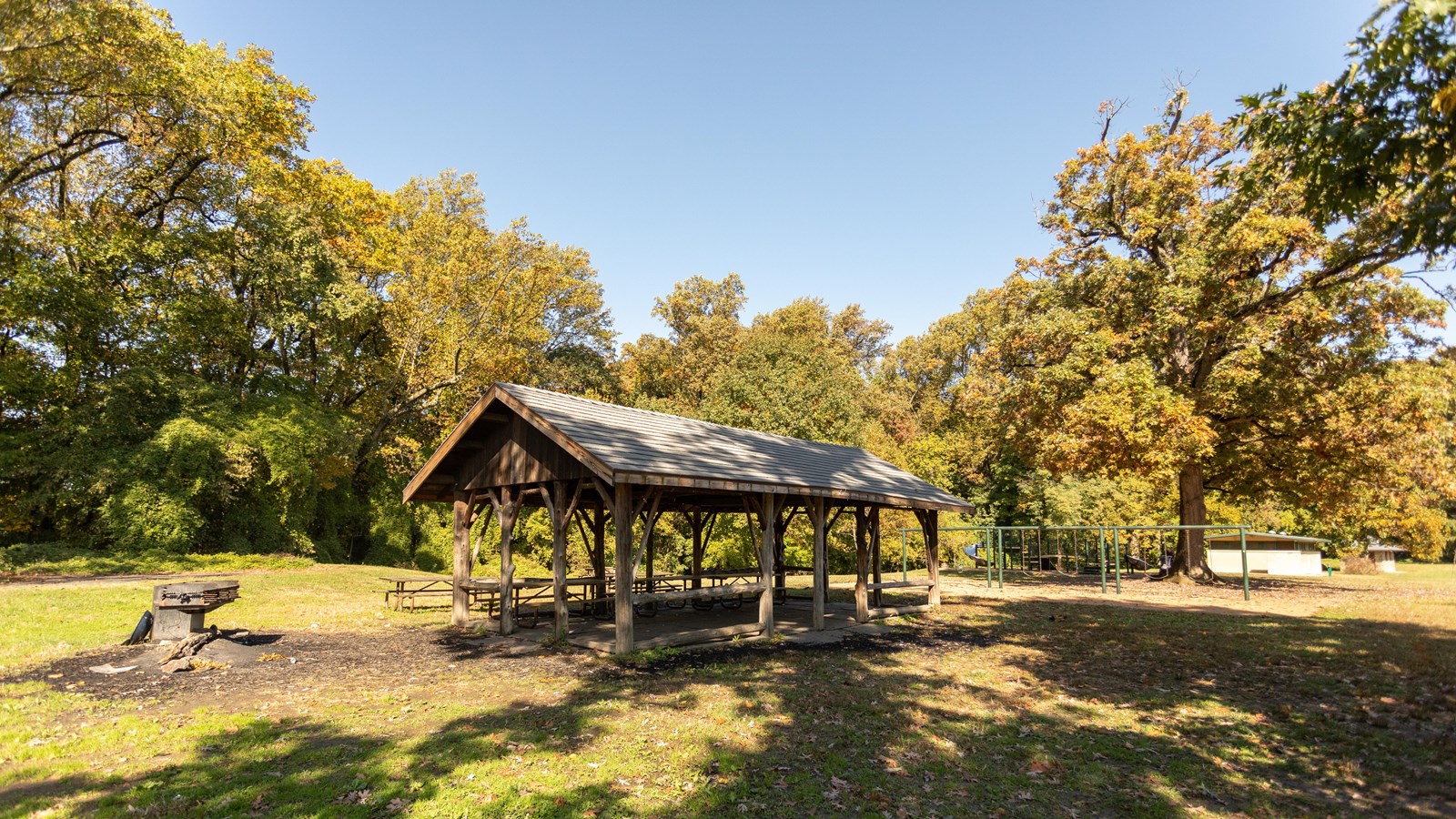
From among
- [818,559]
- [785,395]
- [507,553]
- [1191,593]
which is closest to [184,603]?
[507,553]

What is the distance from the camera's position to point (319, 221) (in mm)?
28578

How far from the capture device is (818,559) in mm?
14023

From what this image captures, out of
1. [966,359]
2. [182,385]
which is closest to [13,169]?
[182,385]

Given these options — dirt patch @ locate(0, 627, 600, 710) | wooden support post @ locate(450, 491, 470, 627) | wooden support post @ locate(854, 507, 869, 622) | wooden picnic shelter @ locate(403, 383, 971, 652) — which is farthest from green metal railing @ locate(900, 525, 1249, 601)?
dirt patch @ locate(0, 627, 600, 710)

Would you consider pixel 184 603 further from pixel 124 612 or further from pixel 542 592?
pixel 542 592

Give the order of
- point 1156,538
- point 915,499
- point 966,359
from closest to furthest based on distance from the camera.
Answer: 1. point 915,499
2. point 1156,538
3. point 966,359

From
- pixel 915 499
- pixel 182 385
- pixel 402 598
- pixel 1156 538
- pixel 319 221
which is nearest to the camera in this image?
pixel 915 499

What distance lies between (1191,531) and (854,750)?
23.5m

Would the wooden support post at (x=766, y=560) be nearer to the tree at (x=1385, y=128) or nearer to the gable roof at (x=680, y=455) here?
the gable roof at (x=680, y=455)

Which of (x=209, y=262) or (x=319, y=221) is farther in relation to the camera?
(x=319, y=221)

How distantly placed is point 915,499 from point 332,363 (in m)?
25.1

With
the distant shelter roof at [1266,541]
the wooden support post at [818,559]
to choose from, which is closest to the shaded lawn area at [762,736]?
the wooden support post at [818,559]

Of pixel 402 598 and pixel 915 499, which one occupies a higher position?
pixel 915 499

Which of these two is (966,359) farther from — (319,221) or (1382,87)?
(1382,87)
